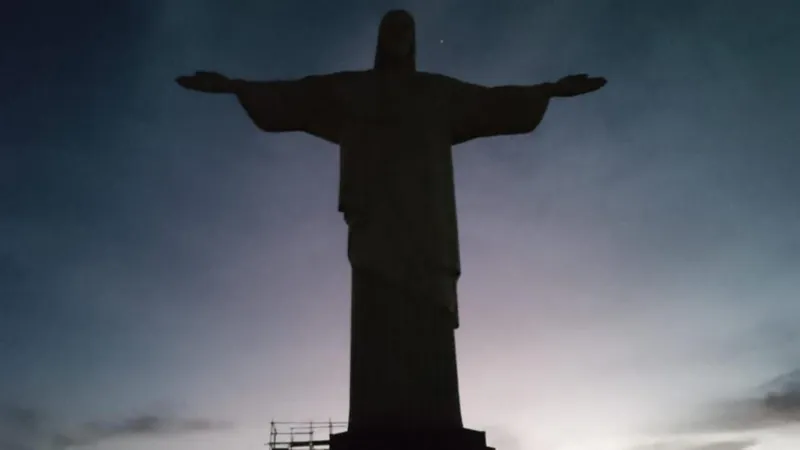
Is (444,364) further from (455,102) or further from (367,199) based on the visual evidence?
(455,102)

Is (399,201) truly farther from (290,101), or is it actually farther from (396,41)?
(396,41)

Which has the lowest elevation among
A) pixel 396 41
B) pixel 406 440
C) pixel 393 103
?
pixel 406 440

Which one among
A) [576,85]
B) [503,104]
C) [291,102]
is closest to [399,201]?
[291,102]

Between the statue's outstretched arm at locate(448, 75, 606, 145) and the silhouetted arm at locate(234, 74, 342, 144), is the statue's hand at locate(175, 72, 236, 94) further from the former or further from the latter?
the statue's outstretched arm at locate(448, 75, 606, 145)

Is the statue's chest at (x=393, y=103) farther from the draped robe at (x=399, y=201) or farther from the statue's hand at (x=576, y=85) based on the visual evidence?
the statue's hand at (x=576, y=85)

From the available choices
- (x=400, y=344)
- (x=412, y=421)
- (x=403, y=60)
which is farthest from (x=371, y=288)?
(x=403, y=60)

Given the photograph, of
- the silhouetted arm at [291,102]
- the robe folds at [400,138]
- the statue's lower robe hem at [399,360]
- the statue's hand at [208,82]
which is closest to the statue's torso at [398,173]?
the robe folds at [400,138]
